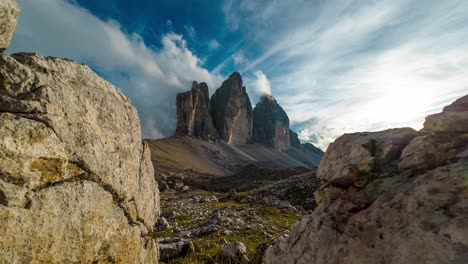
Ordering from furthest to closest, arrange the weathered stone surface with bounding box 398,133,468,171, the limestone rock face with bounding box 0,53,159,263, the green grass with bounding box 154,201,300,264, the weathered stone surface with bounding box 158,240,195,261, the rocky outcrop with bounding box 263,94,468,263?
the weathered stone surface with bounding box 158,240,195,261, the green grass with bounding box 154,201,300,264, the weathered stone surface with bounding box 398,133,468,171, the limestone rock face with bounding box 0,53,159,263, the rocky outcrop with bounding box 263,94,468,263

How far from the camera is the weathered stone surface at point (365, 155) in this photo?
6.77 meters

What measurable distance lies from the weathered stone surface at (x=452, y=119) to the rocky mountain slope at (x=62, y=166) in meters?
9.12

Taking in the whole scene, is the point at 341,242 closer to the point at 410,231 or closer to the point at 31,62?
the point at 410,231

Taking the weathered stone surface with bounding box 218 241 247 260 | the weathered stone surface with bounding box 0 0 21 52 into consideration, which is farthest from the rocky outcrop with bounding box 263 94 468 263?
the weathered stone surface with bounding box 0 0 21 52

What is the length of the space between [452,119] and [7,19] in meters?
11.3

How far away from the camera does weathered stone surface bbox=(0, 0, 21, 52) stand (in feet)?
21.0

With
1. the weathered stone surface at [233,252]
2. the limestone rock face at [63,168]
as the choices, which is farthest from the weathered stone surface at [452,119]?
the limestone rock face at [63,168]

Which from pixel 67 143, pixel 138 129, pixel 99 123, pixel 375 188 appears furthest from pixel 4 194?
pixel 375 188

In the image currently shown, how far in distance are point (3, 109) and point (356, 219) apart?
859 centimetres

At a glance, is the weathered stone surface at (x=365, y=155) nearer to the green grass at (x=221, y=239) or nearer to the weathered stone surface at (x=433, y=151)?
the weathered stone surface at (x=433, y=151)

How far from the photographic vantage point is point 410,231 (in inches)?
192

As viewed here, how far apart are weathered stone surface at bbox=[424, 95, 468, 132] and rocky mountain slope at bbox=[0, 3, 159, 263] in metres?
9.12

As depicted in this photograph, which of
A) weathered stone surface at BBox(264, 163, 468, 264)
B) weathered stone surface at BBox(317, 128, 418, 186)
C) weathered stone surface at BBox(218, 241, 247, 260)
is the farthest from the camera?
weathered stone surface at BBox(218, 241, 247, 260)

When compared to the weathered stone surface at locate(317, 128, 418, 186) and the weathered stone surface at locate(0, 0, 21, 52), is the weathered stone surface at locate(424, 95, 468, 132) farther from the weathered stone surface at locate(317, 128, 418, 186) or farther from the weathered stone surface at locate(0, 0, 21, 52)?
the weathered stone surface at locate(0, 0, 21, 52)
